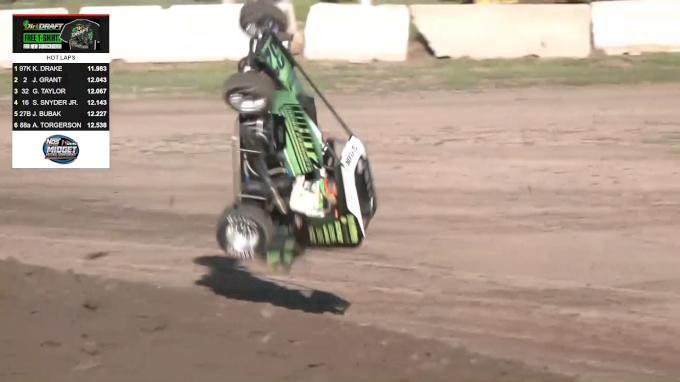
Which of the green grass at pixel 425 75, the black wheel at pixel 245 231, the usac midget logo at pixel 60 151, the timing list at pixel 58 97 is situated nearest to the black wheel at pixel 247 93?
the black wheel at pixel 245 231

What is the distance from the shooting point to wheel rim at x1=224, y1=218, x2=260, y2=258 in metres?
3.72

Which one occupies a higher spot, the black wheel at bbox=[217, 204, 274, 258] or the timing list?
the black wheel at bbox=[217, 204, 274, 258]

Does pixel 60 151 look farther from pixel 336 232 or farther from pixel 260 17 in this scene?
pixel 336 232

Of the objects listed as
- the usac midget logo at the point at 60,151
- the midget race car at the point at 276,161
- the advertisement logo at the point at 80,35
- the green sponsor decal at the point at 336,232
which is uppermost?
the midget race car at the point at 276,161

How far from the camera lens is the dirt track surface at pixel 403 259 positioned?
4949 mm

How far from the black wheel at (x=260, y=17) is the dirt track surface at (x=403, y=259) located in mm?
1609

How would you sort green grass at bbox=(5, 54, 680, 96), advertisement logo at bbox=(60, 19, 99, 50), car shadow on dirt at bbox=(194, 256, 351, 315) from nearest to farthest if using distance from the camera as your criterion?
1. car shadow on dirt at bbox=(194, 256, 351, 315)
2. advertisement logo at bbox=(60, 19, 99, 50)
3. green grass at bbox=(5, 54, 680, 96)

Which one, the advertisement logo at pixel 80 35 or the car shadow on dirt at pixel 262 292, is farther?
the advertisement logo at pixel 80 35

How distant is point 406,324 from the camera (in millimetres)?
5699

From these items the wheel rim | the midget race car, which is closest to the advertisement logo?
the midget race car

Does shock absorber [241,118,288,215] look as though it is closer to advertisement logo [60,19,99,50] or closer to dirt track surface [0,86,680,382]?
dirt track surface [0,86,680,382]

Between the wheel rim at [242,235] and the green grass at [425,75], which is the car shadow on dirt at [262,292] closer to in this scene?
the wheel rim at [242,235]

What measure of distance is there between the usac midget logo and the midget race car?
21.8 feet
